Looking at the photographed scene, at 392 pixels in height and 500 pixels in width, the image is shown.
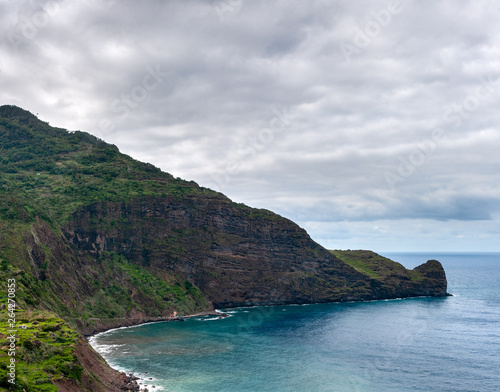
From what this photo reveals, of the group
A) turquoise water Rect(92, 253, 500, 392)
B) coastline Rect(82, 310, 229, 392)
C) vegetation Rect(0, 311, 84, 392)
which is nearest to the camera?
vegetation Rect(0, 311, 84, 392)

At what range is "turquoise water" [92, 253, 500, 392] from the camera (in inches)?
3580

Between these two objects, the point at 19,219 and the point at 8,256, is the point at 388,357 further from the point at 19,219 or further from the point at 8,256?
the point at 19,219

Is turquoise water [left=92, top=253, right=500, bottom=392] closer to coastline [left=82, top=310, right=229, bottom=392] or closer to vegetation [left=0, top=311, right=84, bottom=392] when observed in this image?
coastline [left=82, top=310, right=229, bottom=392]

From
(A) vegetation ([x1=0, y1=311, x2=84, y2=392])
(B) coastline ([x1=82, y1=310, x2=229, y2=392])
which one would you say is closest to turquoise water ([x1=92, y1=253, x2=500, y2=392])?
(B) coastline ([x1=82, y1=310, x2=229, y2=392])

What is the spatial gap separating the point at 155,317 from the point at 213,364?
226 feet

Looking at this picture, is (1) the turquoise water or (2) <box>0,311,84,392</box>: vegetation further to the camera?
(1) the turquoise water

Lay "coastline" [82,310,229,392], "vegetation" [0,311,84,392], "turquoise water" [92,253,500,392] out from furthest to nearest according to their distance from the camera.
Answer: "turquoise water" [92,253,500,392], "coastline" [82,310,229,392], "vegetation" [0,311,84,392]

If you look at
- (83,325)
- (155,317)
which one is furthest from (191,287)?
(83,325)

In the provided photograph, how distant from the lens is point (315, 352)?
387ft

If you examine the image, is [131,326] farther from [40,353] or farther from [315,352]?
[40,353]

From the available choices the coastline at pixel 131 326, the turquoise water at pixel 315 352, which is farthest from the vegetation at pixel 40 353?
the turquoise water at pixel 315 352

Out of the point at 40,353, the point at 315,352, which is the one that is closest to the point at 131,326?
the point at 315,352

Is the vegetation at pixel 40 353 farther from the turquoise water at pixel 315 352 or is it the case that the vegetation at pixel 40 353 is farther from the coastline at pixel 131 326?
the turquoise water at pixel 315 352

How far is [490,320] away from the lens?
165625 mm
